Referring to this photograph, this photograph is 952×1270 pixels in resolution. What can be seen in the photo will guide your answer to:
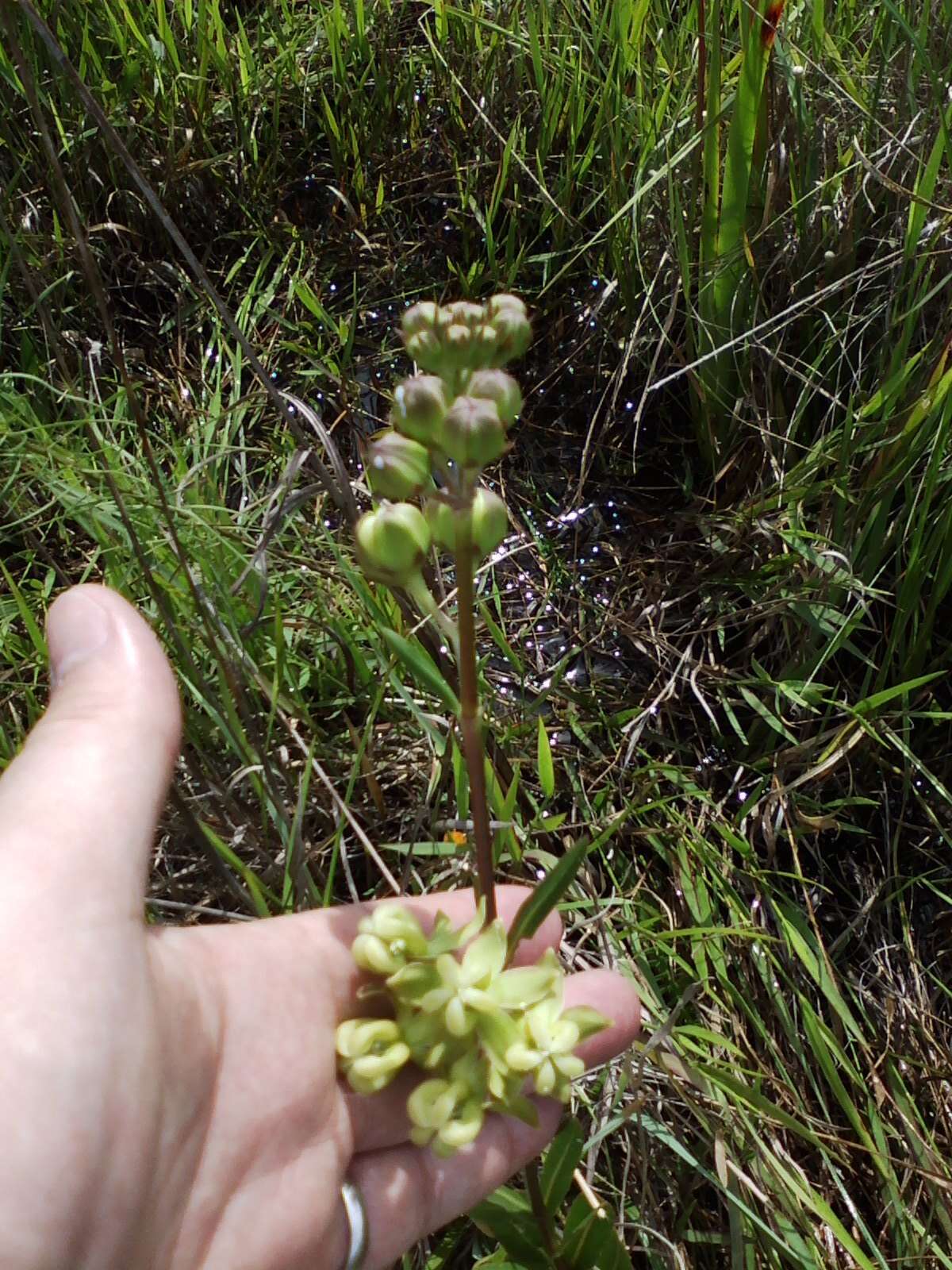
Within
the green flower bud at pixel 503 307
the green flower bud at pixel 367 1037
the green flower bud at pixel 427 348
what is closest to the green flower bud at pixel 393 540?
the green flower bud at pixel 427 348

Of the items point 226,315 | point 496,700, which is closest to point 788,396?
point 496,700

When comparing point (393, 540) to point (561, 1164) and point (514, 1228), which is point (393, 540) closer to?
point (561, 1164)

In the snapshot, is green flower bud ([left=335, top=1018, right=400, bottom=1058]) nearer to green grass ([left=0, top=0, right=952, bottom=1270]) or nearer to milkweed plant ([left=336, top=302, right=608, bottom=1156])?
milkweed plant ([left=336, top=302, right=608, bottom=1156])

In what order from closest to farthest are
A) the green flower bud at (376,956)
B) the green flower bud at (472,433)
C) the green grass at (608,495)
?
the green flower bud at (472,433)
the green flower bud at (376,956)
the green grass at (608,495)

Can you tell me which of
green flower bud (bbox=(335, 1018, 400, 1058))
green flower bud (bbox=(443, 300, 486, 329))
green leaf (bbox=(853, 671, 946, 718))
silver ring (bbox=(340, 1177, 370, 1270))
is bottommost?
silver ring (bbox=(340, 1177, 370, 1270))

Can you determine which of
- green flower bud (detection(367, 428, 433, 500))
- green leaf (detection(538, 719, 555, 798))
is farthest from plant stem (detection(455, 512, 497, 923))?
green leaf (detection(538, 719, 555, 798))

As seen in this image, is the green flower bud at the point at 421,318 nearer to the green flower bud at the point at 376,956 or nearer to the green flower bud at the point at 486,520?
the green flower bud at the point at 486,520
